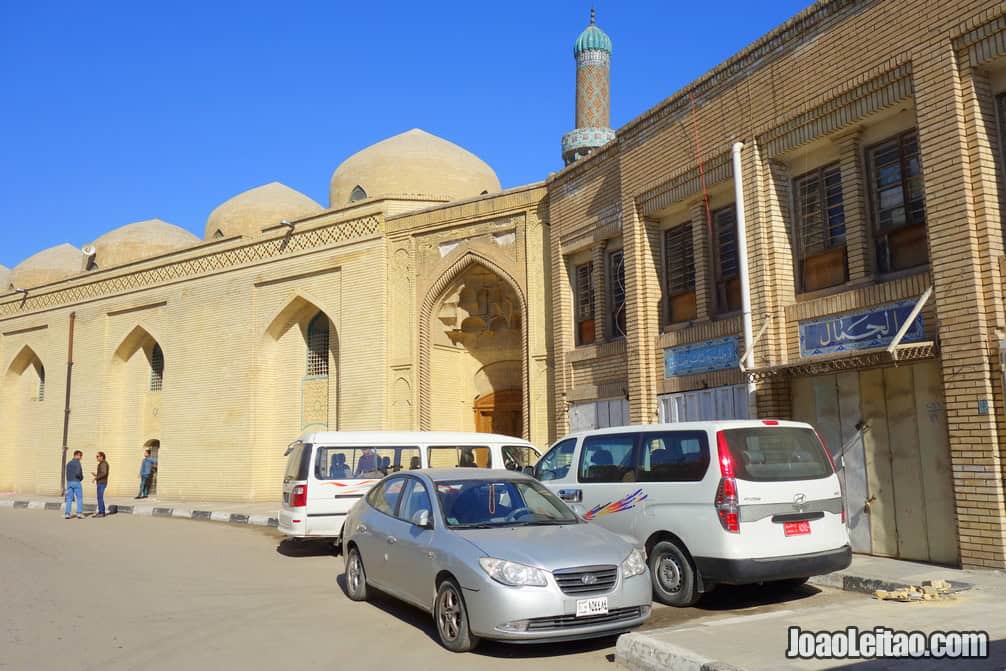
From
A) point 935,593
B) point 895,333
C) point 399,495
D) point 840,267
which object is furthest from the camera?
point 840,267

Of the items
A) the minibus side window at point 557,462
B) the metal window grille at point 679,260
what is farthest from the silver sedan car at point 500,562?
the metal window grille at point 679,260

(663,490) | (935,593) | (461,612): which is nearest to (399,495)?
(461,612)

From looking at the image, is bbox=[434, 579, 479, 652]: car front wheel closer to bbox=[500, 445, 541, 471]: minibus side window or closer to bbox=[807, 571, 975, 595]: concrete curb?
bbox=[807, 571, 975, 595]: concrete curb

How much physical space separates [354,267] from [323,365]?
300 cm

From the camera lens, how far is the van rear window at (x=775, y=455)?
22.9 ft

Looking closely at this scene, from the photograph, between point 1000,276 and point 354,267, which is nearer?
point 1000,276

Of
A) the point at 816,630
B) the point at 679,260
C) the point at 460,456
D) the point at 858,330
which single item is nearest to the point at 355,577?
Result: the point at 460,456

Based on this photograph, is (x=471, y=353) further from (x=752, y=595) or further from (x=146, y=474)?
(x=752, y=595)

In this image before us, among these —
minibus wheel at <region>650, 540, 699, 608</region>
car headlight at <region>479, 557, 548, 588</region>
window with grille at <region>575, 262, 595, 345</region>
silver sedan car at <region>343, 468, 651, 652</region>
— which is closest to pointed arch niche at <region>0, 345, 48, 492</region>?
window with grille at <region>575, 262, 595, 345</region>

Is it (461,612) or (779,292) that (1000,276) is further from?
(461,612)

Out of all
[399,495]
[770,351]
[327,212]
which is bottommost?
[399,495]

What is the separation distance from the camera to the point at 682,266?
1287 centimetres

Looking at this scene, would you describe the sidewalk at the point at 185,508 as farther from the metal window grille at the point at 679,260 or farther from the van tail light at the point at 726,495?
the van tail light at the point at 726,495

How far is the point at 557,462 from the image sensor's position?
9102 millimetres
